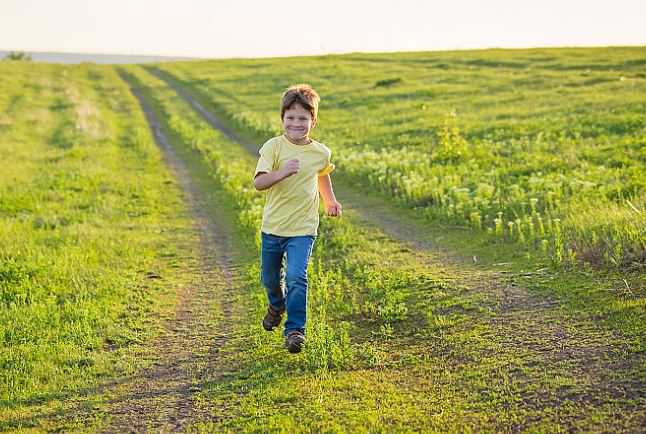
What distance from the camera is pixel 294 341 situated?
6.07 metres

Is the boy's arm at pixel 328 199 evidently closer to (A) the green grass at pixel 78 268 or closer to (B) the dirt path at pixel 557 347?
(B) the dirt path at pixel 557 347

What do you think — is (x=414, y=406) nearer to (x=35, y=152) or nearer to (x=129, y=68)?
(x=35, y=152)

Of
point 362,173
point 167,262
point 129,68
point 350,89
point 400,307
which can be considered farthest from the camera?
point 129,68

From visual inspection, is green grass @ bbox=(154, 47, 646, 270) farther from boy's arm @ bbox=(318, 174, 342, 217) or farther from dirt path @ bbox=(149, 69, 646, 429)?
boy's arm @ bbox=(318, 174, 342, 217)

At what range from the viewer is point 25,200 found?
13.9m

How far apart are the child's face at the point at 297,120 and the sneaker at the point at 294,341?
1.74 meters

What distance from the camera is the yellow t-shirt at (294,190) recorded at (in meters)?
6.06

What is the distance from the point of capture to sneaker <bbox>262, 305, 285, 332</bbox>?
6625mm

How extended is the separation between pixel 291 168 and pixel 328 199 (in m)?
0.82

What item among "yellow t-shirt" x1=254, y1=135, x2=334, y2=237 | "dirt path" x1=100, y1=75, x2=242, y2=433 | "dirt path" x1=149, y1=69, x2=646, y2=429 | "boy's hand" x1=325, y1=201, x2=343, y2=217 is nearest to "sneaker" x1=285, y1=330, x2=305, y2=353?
"dirt path" x1=100, y1=75, x2=242, y2=433

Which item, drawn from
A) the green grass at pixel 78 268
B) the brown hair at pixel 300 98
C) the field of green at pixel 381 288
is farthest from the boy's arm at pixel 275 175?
the green grass at pixel 78 268

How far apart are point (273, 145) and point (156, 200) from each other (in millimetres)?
9257

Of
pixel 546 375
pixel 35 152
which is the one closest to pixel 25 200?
pixel 35 152

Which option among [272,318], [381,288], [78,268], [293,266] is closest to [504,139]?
[381,288]
